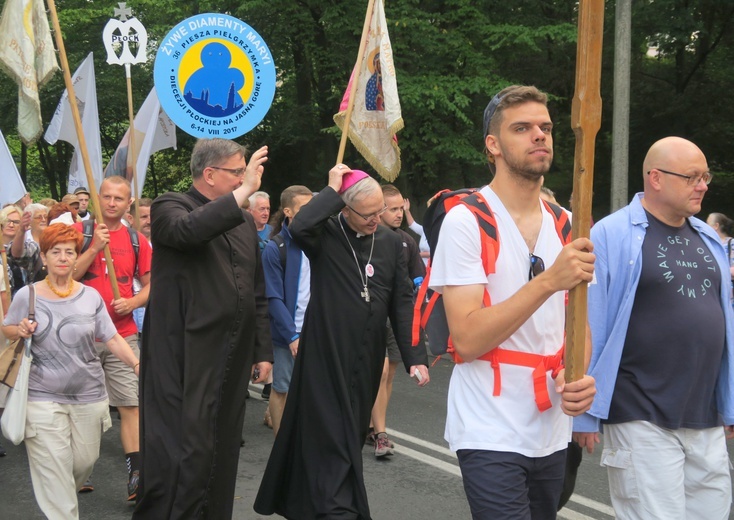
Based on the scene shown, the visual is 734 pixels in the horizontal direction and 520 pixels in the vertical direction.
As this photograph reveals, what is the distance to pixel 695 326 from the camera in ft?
13.5

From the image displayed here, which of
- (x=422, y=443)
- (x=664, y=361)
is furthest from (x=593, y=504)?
(x=664, y=361)

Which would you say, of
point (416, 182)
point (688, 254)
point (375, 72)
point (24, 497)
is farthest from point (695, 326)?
point (416, 182)

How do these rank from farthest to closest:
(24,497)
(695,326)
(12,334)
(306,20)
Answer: (306,20) → (24,497) → (12,334) → (695,326)

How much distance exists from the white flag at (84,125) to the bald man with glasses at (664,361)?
6.03 m

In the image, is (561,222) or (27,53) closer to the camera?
(561,222)

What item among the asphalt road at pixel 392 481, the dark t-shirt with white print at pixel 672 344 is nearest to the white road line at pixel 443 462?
the asphalt road at pixel 392 481

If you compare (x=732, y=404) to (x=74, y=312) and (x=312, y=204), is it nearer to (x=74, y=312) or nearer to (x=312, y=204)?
(x=312, y=204)

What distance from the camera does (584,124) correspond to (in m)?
2.81

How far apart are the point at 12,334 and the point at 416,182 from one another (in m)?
14.7

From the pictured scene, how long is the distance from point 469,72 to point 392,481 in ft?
43.2

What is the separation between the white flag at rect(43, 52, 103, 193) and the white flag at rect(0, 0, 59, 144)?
161 centimetres

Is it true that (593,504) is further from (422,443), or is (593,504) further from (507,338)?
(507,338)

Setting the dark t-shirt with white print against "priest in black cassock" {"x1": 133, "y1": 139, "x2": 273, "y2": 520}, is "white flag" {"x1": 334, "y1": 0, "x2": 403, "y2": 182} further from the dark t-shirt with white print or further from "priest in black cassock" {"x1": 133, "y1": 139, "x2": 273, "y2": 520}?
the dark t-shirt with white print

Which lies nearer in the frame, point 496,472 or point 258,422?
point 496,472
